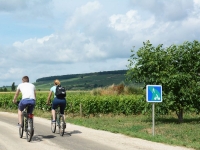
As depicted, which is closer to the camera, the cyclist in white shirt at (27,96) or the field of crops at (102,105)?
the cyclist in white shirt at (27,96)

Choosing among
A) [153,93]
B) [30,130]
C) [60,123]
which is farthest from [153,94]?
[30,130]

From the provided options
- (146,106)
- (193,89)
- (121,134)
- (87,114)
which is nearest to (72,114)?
(87,114)

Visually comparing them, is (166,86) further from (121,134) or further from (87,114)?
(87,114)

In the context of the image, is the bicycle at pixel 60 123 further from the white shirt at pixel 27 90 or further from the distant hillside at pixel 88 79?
the distant hillside at pixel 88 79

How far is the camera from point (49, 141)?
13.6 meters

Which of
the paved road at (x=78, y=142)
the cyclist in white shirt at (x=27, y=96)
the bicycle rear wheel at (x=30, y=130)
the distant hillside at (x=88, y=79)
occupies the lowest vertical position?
the paved road at (x=78, y=142)

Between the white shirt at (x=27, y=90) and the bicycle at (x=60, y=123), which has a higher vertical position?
the white shirt at (x=27, y=90)

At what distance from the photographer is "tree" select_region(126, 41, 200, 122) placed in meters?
22.9

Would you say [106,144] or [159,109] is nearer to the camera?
[106,144]

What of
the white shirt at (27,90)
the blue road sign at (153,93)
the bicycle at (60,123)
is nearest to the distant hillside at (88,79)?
the blue road sign at (153,93)

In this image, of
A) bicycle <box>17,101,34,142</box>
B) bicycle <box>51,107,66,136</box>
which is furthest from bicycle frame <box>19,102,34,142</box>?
bicycle <box>51,107,66,136</box>

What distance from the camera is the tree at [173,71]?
22891 mm

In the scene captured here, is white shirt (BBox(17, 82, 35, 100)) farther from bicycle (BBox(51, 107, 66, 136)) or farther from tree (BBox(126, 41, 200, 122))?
tree (BBox(126, 41, 200, 122))

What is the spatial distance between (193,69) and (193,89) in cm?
117
